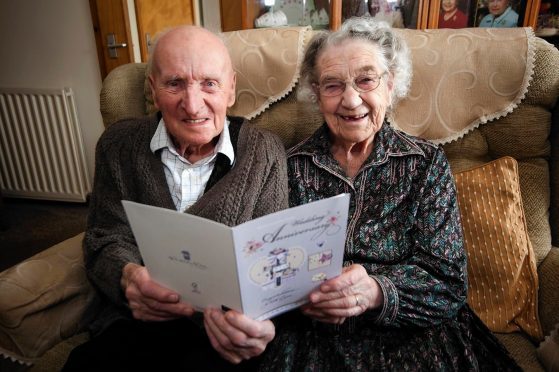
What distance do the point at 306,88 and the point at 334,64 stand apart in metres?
0.17

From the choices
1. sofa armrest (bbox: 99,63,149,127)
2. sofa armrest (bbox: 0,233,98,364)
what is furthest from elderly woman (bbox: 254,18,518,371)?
sofa armrest (bbox: 99,63,149,127)

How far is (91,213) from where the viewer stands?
103 centimetres

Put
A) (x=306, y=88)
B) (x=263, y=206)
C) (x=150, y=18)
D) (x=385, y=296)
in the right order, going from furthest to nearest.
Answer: (x=150, y=18) → (x=306, y=88) → (x=263, y=206) → (x=385, y=296)

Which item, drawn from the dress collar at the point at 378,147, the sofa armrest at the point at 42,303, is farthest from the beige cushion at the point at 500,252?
the sofa armrest at the point at 42,303

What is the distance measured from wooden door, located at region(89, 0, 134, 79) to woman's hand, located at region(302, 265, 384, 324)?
2.04 m

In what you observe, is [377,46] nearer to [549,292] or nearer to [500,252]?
[500,252]

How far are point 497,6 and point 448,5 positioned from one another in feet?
0.92

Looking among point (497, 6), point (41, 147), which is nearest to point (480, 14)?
point (497, 6)

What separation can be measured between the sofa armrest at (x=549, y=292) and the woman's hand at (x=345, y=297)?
0.47m

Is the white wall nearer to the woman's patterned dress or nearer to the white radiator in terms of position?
the white radiator

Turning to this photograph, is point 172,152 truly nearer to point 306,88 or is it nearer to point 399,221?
point 306,88

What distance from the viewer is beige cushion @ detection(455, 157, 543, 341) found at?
0.99 metres

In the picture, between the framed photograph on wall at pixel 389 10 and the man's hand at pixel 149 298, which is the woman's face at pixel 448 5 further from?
the man's hand at pixel 149 298

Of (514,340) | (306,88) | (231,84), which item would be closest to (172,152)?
(231,84)
